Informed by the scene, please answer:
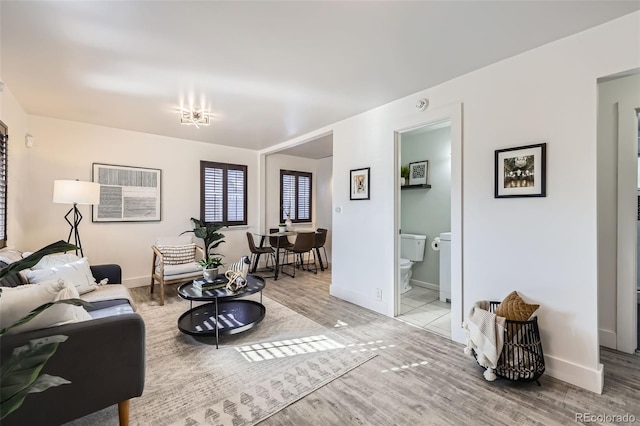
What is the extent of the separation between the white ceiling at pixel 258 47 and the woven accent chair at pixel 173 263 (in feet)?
6.15

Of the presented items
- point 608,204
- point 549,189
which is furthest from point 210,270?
point 608,204

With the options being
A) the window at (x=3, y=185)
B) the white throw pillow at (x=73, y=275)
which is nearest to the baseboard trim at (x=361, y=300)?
the white throw pillow at (x=73, y=275)

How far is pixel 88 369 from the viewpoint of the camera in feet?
4.47

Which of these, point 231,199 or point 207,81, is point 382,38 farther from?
point 231,199

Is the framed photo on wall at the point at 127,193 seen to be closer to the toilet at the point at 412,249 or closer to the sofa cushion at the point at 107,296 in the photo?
the sofa cushion at the point at 107,296

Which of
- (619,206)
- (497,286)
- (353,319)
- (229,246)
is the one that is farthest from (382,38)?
(229,246)

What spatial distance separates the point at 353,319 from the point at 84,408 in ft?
7.54

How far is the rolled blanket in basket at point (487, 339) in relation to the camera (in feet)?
6.22

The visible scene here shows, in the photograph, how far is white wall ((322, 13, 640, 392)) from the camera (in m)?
1.84

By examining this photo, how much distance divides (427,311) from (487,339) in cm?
143

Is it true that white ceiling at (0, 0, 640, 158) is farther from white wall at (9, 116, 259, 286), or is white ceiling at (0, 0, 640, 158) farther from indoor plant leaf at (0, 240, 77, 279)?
indoor plant leaf at (0, 240, 77, 279)

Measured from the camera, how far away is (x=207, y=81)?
2.57m

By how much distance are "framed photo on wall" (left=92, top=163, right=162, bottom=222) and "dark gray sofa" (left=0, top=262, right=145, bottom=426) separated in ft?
11.0

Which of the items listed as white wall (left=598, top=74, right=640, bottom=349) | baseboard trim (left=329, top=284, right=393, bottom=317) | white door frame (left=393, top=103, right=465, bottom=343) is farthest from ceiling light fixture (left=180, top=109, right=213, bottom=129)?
white wall (left=598, top=74, right=640, bottom=349)
